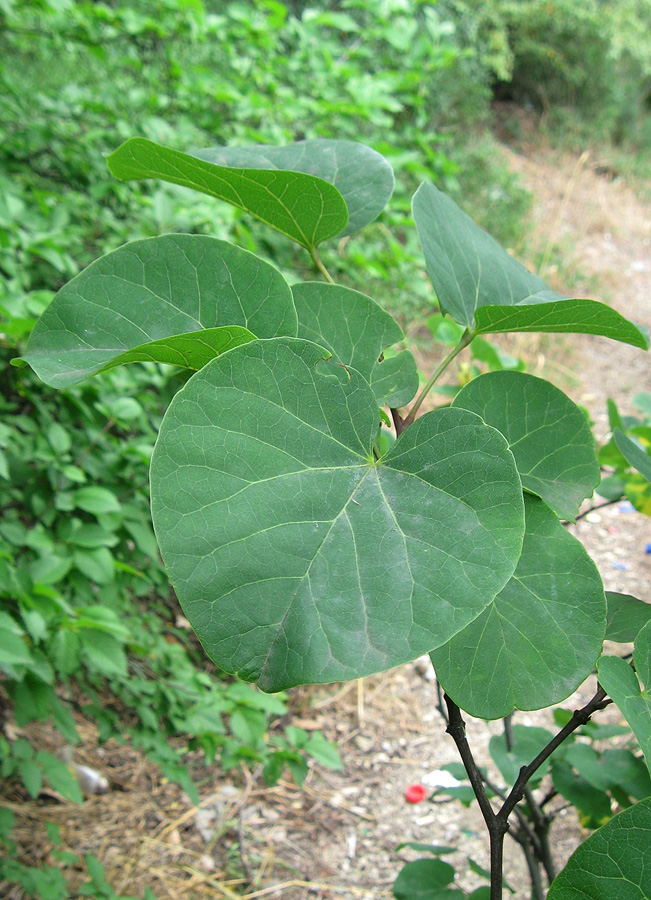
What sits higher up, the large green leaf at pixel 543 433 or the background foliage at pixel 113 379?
the large green leaf at pixel 543 433

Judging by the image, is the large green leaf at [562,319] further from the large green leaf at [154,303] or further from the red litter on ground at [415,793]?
the red litter on ground at [415,793]

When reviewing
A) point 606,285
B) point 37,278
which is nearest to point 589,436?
point 37,278

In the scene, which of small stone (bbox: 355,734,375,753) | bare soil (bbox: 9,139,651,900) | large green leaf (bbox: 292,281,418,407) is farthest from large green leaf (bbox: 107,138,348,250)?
small stone (bbox: 355,734,375,753)

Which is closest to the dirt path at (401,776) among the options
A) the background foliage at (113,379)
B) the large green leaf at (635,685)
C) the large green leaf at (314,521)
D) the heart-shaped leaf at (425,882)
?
the background foliage at (113,379)

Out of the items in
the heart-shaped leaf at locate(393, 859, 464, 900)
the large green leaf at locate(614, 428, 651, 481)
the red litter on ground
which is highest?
the large green leaf at locate(614, 428, 651, 481)

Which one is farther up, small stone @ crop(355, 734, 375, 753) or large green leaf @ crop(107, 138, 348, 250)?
large green leaf @ crop(107, 138, 348, 250)

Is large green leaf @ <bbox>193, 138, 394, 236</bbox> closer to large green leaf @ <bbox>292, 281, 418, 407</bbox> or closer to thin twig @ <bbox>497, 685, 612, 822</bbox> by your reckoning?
large green leaf @ <bbox>292, 281, 418, 407</bbox>
